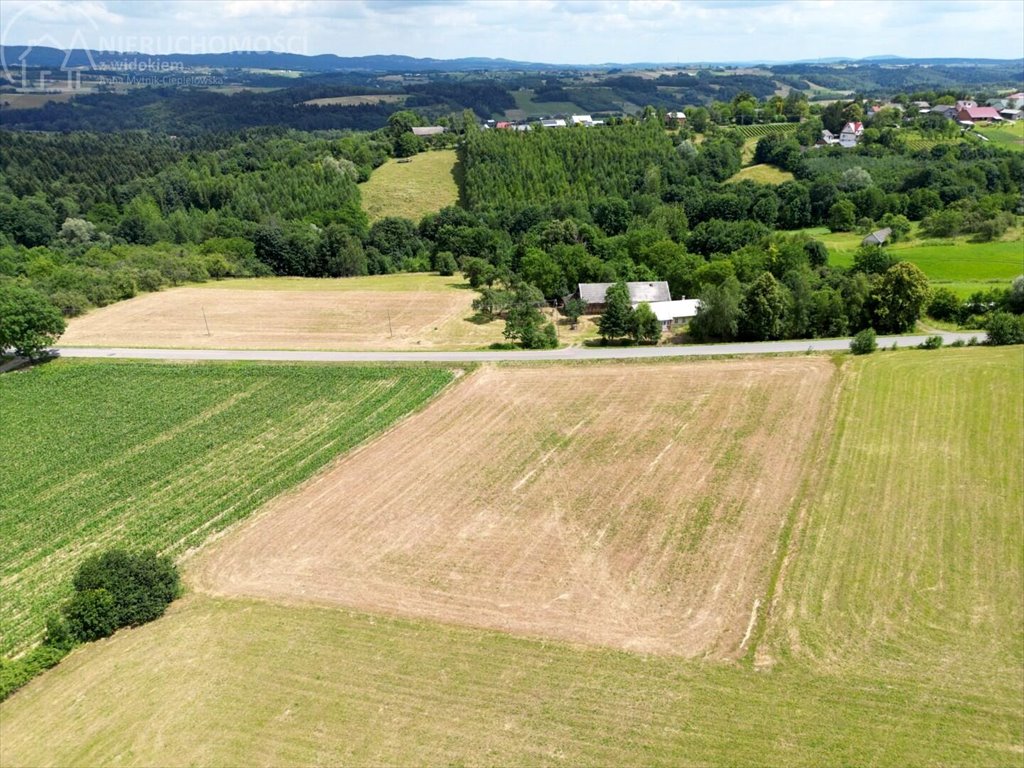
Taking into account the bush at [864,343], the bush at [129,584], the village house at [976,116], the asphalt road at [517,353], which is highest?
the village house at [976,116]

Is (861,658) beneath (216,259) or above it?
beneath

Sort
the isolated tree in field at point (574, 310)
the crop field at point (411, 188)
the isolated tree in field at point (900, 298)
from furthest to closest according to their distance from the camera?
the crop field at point (411, 188), the isolated tree in field at point (574, 310), the isolated tree in field at point (900, 298)

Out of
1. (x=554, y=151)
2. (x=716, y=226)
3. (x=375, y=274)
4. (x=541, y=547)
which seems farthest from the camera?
(x=554, y=151)

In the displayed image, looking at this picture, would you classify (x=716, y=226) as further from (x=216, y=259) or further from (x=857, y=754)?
(x=857, y=754)

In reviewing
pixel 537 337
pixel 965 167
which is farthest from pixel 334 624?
pixel 965 167

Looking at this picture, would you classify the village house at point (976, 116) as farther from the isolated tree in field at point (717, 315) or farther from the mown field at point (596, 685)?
the mown field at point (596, 685)

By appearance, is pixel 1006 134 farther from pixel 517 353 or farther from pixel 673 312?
pixel 517 353

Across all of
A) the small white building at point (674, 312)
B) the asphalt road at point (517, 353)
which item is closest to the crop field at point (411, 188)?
the asphalt road at point (517, 353)
